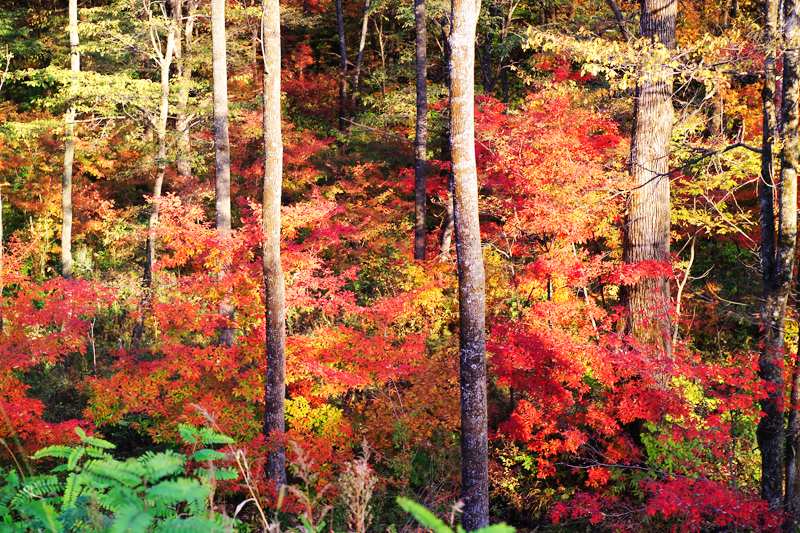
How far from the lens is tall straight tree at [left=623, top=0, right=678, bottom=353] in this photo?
29.2 feet

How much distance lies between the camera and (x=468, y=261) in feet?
20.6

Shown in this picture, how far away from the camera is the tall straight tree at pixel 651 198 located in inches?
350

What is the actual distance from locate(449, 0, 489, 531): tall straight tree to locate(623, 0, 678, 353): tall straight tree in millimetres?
3688

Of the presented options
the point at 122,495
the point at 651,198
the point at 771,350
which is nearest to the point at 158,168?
the point at 651,198

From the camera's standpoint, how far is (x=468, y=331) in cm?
633

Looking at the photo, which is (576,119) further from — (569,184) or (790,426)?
(790,426)

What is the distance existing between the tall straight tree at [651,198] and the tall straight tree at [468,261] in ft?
12.1

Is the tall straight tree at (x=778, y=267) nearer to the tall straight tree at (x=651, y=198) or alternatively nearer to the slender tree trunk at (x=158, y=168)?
the tall straight tree at (x=651, y=198)

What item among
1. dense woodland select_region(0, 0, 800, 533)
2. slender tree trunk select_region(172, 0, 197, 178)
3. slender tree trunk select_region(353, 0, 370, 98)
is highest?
slender tree trunk select_region(353, 0, 370, 98)

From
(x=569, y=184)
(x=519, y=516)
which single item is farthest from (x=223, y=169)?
(x=519, y=516)

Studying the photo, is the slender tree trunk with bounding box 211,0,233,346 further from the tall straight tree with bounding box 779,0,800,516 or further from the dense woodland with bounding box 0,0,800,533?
the tall straight tree with bounding box 779,0,800,516

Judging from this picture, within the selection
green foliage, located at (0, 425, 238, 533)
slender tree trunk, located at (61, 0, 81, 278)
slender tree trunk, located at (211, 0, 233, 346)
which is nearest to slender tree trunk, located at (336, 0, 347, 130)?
slender tree trunk, located at (61, 0, 81, 278)

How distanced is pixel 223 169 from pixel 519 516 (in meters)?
7.06

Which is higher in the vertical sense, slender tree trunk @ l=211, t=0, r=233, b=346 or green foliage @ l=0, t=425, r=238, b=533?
slender tree trunk @ l=211, t=0, r=233, b=346
